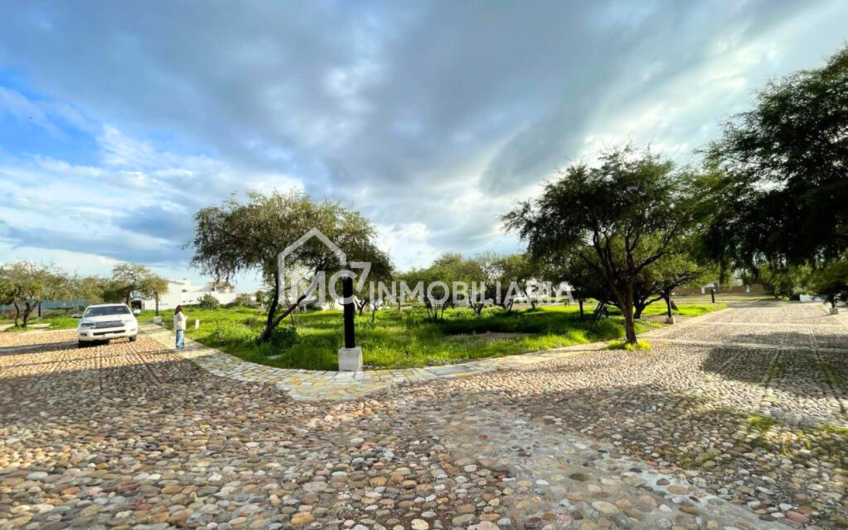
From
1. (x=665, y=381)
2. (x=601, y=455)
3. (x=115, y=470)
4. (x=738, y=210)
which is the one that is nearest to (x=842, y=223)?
(x=738, y=210)

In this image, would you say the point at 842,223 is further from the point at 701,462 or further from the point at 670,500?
the point at 670,500

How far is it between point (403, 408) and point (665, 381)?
5.31m

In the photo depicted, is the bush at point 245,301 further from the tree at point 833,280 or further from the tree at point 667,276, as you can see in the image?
the tree at point 833,280

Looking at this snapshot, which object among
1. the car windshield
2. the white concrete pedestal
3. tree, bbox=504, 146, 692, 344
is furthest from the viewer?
the car windshield

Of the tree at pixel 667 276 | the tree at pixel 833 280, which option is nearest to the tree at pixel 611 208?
the tree at pixel 667 276

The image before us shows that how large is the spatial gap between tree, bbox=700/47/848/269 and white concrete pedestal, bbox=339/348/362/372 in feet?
30.9

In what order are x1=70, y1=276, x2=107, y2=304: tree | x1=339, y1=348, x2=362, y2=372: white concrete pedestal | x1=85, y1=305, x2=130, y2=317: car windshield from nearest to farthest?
1. x1=339, y1=348, x2=362, y2=372: white concrete pedestal
2. x1=85, y1=305, x2=130, y2=317: car windshield
3. x1=70, y1=276, x2=107, y2=304: tree

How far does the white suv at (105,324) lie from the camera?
1317 centimetres

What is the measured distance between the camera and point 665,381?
695 centimetres

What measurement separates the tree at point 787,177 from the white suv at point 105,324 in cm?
2031

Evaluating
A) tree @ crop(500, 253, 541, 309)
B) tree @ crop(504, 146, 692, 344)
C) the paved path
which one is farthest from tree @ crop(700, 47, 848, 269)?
tree @ crop(500, 253, 541, 309)

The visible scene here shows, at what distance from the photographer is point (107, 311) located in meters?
14.6

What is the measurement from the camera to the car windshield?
14.2m

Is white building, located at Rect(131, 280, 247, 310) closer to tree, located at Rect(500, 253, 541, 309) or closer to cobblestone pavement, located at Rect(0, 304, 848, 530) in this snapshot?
tree, located at Rect(500, 253, 541, 309)
